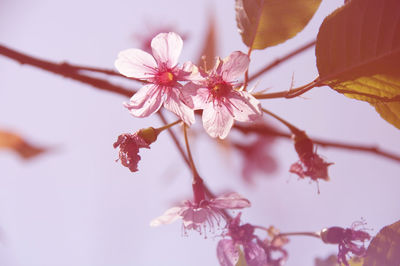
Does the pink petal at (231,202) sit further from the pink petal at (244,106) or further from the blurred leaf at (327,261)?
the blurred leaf at (327,261)

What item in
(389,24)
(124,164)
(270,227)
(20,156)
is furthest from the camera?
(20,156)

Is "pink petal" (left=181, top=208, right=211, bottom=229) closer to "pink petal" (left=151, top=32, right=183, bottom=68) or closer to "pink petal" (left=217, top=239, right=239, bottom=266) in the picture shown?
"pink petal" (left=217, top=239, right=239, bottom=266)

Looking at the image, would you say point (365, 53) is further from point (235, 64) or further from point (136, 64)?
point (136, 64)

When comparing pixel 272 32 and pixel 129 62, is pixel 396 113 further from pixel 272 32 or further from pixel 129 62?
pixel 129 62

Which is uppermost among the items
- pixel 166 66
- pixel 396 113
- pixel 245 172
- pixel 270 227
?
pixel 245 172

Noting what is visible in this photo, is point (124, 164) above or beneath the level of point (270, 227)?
above

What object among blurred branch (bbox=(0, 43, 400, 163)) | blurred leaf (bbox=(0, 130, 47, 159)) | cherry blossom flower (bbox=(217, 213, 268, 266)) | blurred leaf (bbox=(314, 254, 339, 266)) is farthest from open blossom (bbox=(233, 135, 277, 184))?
cherry blossom flower (bbox=(217, 213, 268, 266))

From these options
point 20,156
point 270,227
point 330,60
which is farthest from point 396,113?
point 20,156
